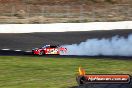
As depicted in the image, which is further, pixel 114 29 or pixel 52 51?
pixel 114 29

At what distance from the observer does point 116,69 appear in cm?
1914

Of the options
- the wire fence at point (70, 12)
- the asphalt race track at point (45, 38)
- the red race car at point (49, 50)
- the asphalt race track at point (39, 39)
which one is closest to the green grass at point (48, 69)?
the red race car at point (49, 50)

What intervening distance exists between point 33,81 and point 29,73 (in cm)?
209

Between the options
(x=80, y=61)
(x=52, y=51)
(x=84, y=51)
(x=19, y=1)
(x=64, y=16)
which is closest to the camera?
(x=80, y=61)

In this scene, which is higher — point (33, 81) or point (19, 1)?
point (19, 1)

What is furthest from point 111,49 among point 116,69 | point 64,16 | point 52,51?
point 64,16

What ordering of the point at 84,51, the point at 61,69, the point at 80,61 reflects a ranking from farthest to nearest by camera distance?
the point at 84,51
the point at 80,61
the point at 61,69

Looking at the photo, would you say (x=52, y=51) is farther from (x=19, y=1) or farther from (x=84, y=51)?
(x=19, y=1)

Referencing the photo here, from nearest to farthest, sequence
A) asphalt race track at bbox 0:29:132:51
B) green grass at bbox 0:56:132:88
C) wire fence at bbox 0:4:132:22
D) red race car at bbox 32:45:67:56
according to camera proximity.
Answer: green grass at bbox 0:56:132:88, red race car at bbox 32:45:67:56, asphalt race track at bbox 0:29:132:51, wire fence at bbox 0:4:132:22

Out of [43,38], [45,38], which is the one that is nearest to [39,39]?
[43,38]

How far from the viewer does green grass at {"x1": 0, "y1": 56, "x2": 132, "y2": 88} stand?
1530cm

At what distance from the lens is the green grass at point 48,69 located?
15.3 metres

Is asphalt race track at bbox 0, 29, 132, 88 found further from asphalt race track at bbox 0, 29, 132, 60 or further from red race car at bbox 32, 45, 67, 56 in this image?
red race car at bbox 32, 45, 67, 56

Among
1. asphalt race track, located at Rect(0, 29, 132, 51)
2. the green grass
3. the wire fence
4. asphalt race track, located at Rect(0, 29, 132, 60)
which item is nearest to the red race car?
the green grass
